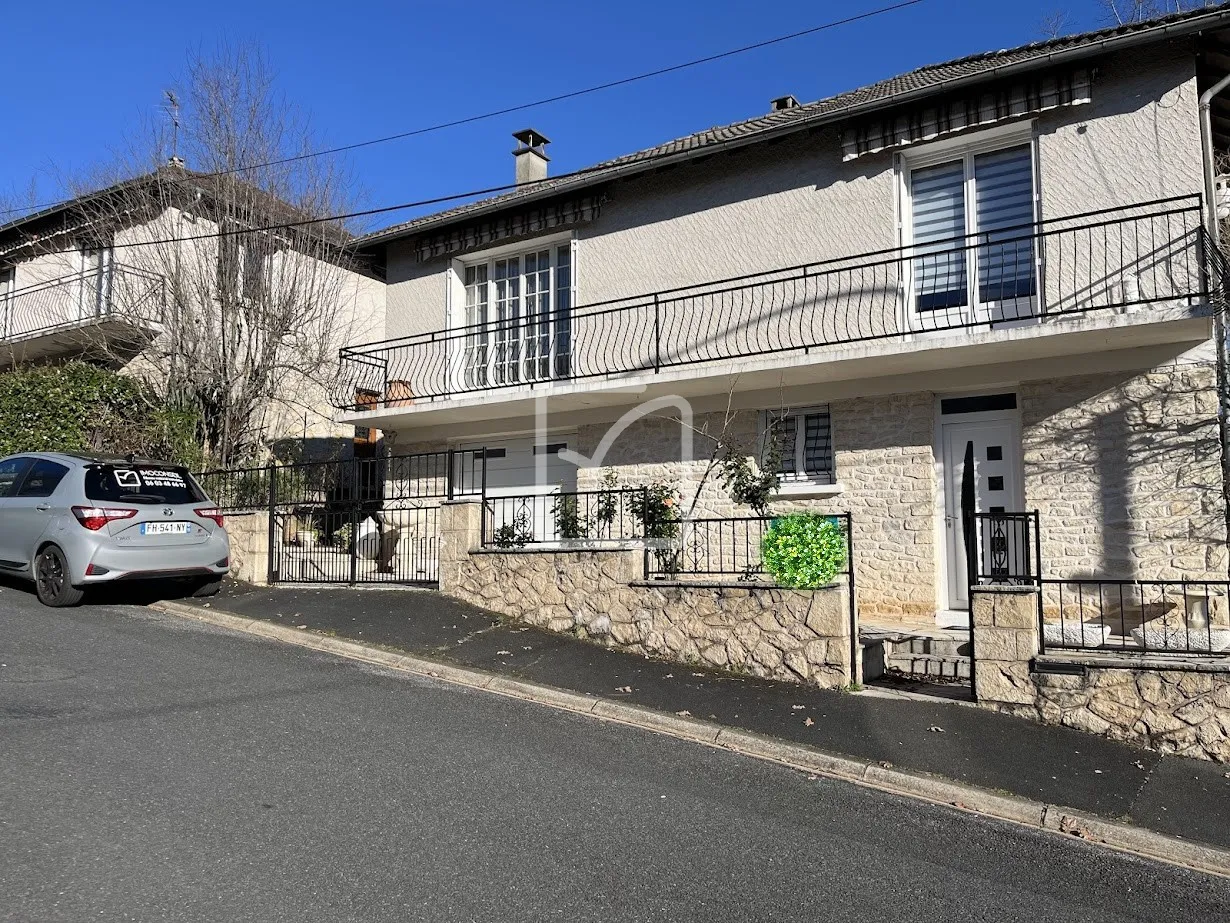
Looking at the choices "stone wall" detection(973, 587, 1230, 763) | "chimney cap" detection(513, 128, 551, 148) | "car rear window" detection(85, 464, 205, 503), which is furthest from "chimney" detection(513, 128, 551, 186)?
"stone wall" detection(973, 587, 1230, 763)

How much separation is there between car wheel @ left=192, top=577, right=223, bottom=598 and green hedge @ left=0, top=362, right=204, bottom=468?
410 centimetres

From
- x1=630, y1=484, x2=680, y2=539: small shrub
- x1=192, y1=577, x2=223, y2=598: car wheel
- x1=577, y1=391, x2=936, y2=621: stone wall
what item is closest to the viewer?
x1=630, y1=484, x2=680, y2=539: small shrub

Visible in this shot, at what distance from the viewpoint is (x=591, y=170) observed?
524 inches

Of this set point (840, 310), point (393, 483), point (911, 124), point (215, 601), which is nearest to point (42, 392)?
point (393, 483)

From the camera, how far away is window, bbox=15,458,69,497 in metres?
9.77

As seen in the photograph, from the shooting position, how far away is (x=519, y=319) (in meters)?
14.0

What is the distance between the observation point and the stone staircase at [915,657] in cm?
821

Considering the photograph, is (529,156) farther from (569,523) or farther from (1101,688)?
(1101,688)

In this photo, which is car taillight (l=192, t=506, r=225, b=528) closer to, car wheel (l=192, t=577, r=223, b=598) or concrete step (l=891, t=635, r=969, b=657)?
car wheel (l=192, t=577, r=223, b=598)

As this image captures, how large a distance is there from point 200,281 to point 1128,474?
13547 mm

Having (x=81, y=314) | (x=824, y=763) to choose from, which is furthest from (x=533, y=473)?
(x=81, y=314)

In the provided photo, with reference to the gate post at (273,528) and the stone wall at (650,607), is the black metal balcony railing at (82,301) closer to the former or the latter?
the gate post at (273,528)

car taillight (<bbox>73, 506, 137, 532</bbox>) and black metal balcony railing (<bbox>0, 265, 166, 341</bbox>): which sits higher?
black metal balcony railing (<bbox>0, 265, 166, 341</bbox>)

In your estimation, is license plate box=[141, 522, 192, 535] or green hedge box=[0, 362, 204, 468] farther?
green hedge box=[0, 362, 204, 468]
